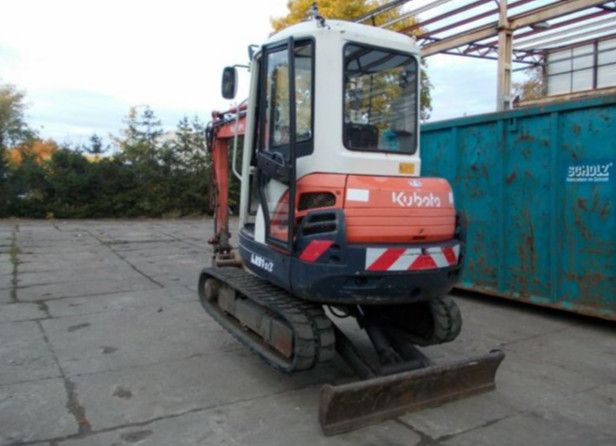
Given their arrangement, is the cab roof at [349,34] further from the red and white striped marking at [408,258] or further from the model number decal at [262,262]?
the model number decal at [262,262]

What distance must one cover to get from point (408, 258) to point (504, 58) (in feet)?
23.5

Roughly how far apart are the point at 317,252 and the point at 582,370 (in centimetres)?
301

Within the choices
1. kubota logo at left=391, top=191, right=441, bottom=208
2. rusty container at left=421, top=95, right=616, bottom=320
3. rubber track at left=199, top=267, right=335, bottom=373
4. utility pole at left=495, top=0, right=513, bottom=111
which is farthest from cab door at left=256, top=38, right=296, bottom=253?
utility pole at left=495, top=0, right=513, bottom=111

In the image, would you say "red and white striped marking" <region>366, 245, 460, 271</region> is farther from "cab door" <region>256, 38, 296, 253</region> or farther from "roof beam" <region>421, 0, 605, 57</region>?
"roof beam" <region>421, 0, 605, 57</region>

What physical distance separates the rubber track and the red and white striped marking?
23.2 inches

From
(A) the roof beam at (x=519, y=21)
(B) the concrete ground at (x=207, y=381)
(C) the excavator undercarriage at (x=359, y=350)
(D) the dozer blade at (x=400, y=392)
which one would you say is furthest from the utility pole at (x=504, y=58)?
(D) the dozer blade at (x=400, y=392)

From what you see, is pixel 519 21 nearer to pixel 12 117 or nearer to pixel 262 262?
pixel 262 262

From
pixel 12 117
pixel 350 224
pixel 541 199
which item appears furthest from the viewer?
pixel 12 117

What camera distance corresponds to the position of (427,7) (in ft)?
35.6

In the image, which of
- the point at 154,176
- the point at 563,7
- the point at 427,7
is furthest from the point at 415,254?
the point at 154,176

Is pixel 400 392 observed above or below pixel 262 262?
below

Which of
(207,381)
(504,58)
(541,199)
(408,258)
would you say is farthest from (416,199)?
(504,58)

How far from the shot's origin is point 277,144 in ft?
15.4

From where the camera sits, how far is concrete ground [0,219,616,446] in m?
3.96
